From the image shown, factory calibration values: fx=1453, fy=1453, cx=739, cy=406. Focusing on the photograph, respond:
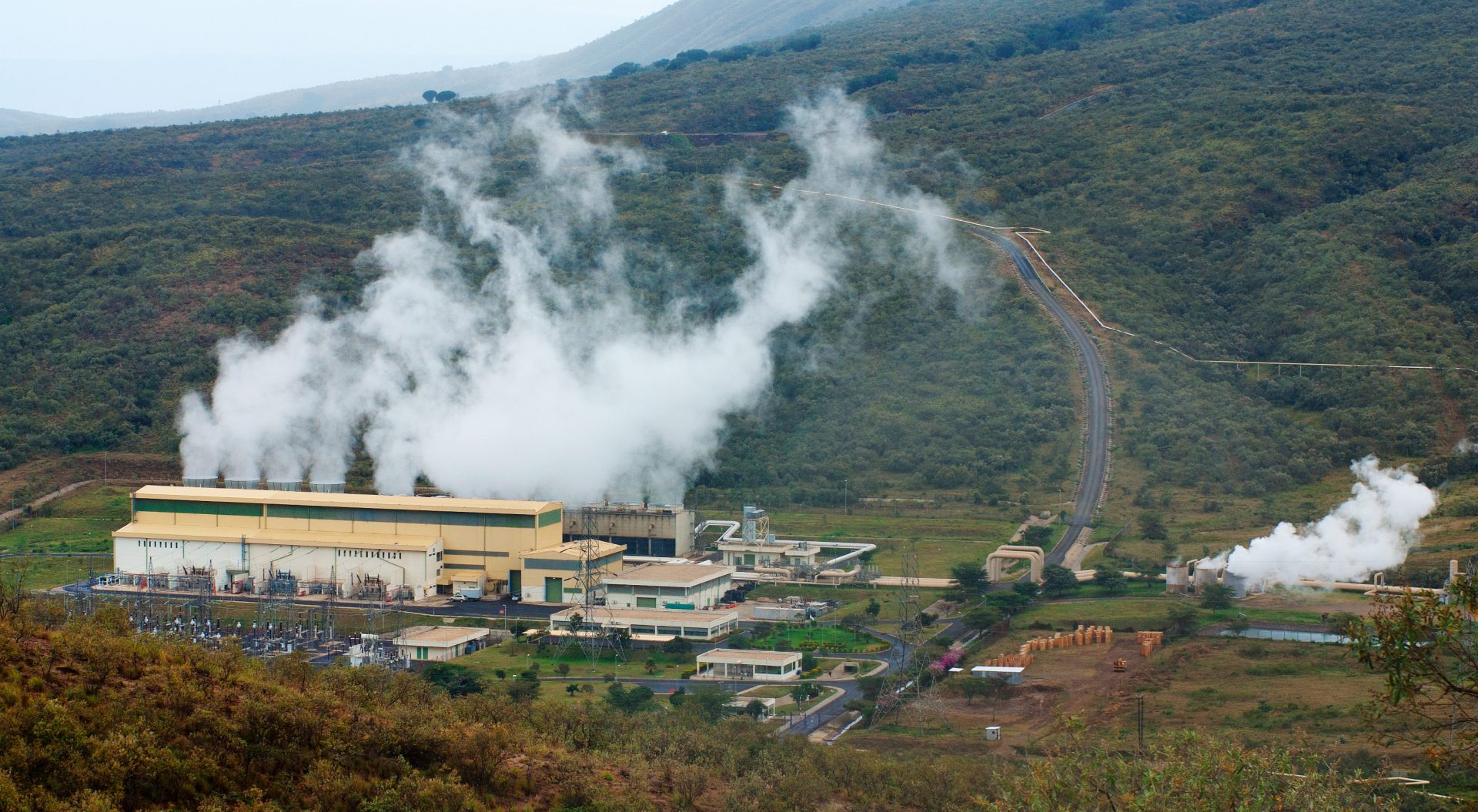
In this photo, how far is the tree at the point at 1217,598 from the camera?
37188 mm

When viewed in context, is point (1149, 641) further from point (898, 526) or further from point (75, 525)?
point (75, 525)

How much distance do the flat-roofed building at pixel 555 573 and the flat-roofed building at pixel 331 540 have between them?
596 millimetres

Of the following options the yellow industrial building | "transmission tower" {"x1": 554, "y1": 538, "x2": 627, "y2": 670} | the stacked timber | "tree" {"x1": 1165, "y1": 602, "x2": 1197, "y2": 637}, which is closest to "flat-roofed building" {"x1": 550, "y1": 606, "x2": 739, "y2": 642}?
"transmission tower" {"x1": 554, "y1": 538, "x2": 627, "y2": 670}

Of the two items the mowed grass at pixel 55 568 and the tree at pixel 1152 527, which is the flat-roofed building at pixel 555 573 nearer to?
the mowed grass at pixel 55 568

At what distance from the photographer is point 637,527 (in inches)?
1912

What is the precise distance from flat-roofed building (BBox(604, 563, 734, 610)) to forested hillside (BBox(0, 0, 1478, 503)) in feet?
39.9

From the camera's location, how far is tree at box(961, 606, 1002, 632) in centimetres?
3709

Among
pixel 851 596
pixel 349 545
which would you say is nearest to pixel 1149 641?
pixel 851 596

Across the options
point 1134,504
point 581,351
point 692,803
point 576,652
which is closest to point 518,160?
point 581,351

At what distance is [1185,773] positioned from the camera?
13961mm

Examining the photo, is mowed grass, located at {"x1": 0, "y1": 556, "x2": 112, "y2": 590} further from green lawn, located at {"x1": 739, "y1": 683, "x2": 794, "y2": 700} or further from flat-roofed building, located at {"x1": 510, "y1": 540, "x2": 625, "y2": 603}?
green lawn, located at {"x1": 739, "y1": 683, "x2": 794, "y2": 700}

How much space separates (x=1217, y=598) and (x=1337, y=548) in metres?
4.25

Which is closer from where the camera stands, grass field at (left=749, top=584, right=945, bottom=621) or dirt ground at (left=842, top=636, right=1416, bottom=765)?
dirt ground at (left=842, top=636, right=1416, bottom=765)

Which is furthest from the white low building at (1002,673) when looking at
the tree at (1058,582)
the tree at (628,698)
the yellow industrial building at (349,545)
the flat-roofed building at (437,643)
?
the yellow industrial building at (349,545)
